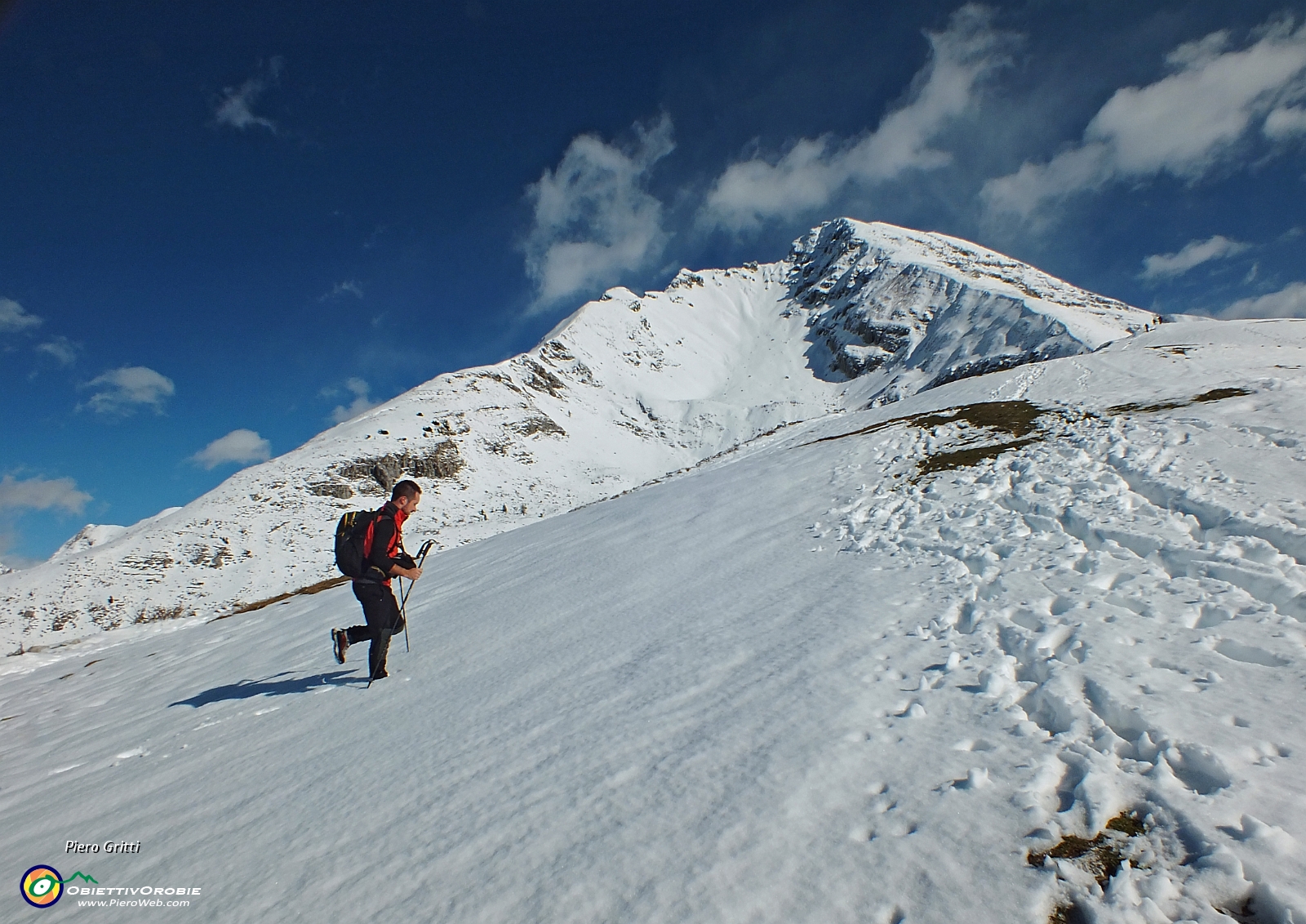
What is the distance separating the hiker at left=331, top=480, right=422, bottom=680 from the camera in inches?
275

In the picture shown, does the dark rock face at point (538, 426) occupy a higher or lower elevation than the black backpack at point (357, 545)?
higher

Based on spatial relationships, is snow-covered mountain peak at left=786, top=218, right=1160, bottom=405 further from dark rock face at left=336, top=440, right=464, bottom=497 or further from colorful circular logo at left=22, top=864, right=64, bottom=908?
colorful circular logo at left=22, top=864, right=64, bottom=908

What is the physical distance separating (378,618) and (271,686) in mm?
2903

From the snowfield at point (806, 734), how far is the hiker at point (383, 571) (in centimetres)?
60

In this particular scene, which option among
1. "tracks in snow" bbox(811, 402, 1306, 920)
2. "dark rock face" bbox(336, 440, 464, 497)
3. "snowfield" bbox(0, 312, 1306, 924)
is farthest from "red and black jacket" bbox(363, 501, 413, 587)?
"dark rock face" bbox(336, 440, 464, 497)

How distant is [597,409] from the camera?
106375 mm

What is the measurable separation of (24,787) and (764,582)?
9029mm

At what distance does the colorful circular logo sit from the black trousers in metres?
3.06

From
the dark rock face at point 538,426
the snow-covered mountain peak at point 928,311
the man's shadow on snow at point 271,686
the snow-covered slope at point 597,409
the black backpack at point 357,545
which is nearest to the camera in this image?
the black backpack at point 357,545

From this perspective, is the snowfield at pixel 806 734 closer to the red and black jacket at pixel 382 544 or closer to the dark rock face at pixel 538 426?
the red and black jacket at pixel 382 544

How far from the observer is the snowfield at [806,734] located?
2.50 metres

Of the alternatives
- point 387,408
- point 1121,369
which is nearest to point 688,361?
point 387,408

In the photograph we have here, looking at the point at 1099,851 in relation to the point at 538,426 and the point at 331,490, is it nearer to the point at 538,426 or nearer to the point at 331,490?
the point at 331,490

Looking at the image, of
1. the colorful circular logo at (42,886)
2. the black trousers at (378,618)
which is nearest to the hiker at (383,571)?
the black trousers at (378,618)
